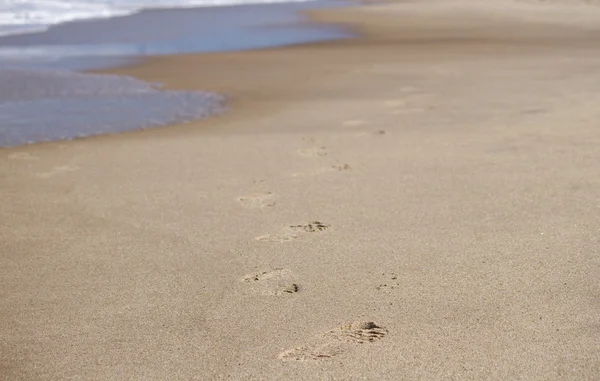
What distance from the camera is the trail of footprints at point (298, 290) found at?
2852 mm

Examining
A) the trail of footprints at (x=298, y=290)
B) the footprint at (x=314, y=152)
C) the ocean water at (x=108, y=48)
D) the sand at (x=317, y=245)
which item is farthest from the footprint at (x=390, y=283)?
the ocean water at (x=108, y=48)

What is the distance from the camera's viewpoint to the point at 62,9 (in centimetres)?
1961

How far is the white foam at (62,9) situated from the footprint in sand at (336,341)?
13257 mm

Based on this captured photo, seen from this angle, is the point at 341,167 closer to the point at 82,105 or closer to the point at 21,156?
the point at 21,156

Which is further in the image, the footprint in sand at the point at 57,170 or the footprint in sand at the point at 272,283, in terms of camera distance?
the footprint in sand at the point at 57,170

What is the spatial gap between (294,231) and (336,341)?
1186 millimetres

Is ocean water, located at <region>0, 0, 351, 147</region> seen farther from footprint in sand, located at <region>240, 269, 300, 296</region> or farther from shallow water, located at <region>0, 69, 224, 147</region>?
footprint in sand, located at <region>240, 269, 300, 296</region>

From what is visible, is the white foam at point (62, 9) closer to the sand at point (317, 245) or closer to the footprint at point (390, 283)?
the sand at point (317, 245)

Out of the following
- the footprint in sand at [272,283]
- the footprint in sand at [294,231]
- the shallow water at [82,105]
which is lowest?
the shallow water at [82,105]

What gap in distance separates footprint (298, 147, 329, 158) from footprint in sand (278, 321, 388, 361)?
8.51ft

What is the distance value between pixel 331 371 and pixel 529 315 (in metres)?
0.79

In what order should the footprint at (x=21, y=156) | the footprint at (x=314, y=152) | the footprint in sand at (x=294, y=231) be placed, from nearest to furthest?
the footprint in sand at (x=294, y=231), the footprint at (x=314, y=152), the footprint at (x=21, y=156)

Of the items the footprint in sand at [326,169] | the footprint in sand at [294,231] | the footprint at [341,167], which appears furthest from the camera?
the footprint at [341,167]

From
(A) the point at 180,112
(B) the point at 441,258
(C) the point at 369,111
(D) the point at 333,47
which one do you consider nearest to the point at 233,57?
(D) the point at 333,47
